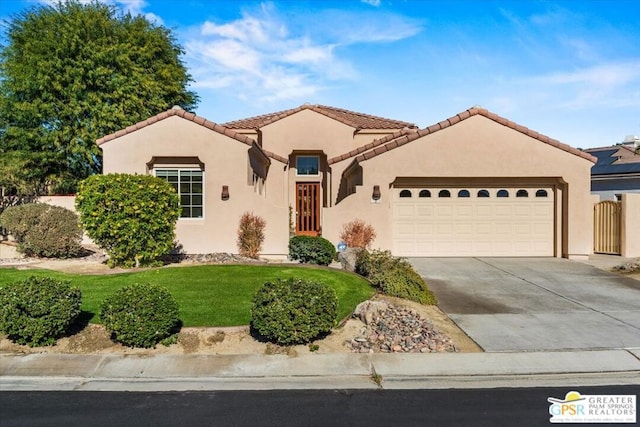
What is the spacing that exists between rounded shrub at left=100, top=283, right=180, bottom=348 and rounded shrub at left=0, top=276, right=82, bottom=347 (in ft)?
2.04

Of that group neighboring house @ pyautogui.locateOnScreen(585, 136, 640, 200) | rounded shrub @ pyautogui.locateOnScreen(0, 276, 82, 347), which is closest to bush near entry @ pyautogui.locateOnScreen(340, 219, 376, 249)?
rounded shrub @ pyautogui.locateOnScreen(0, 276, 82, 347)

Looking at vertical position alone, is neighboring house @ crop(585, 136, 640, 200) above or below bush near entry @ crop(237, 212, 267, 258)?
above

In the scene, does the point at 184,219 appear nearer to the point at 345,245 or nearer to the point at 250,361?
the point at 345,245

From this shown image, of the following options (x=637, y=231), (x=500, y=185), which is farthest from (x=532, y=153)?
(x=637, y=231)

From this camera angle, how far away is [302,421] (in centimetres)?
479

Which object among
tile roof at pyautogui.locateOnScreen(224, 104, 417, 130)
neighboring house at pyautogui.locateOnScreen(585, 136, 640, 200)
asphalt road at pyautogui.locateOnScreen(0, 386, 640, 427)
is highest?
tile roof at pyautogui.locateOnScreen(224, 104, 417, 130)

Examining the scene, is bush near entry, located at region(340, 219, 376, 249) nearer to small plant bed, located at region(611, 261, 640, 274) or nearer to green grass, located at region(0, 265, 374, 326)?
green grass, located at region(0, 265, 374, 326)

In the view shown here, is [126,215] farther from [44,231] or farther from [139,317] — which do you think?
[139,317]

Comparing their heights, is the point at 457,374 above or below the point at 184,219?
below

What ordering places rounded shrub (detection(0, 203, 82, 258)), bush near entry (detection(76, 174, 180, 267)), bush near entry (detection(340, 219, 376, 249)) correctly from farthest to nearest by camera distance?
bush near entry (detection(340, 219, 376, 249))
rounded shrub (detection(0, 203, 82, 258))
bush near entry (detection(76, 174, 180, 267))

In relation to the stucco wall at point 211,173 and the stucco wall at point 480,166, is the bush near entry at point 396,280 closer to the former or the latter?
the stucco wall at point 480,166

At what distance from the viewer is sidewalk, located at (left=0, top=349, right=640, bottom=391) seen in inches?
229

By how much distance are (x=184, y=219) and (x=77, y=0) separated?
16.3m

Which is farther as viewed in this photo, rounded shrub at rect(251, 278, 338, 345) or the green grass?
the green grass
